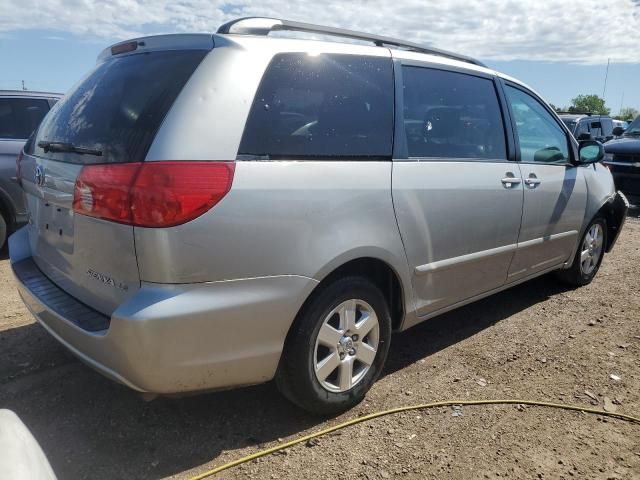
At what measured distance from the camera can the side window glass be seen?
4129mm

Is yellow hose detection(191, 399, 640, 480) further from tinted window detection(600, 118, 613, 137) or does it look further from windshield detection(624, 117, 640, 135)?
tinted window detection(600, 118, 613, 137)

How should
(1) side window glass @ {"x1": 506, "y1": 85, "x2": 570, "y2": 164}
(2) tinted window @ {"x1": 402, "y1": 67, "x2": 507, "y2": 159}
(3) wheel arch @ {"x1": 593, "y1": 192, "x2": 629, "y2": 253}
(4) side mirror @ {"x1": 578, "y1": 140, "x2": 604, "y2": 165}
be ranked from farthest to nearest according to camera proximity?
(3) wheel arch @ {"x1": 593, "y1": 192, "x2": 629, "y2": 253}, (4) side mirror @ {"x1": 578, "y1": 140, "x2": 604, "y2": 165}, (1) side window glass @ {"x1": 506, "y1": 85, "x2": 570, "y2": 164}, (2) tinted window @ {"x1": 402, "y1": 67, "x2": 507, "y2": 159}

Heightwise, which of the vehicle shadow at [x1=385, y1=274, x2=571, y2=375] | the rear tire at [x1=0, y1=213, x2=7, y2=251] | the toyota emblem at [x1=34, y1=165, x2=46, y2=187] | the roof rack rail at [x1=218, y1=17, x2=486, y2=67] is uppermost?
the roof rack rail at [x1=218, y1=17, x2=486, y2=67]

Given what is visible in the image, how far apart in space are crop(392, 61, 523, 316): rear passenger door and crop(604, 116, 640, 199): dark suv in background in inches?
288

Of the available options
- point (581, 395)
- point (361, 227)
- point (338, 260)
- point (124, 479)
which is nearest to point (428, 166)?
point (361, 227)

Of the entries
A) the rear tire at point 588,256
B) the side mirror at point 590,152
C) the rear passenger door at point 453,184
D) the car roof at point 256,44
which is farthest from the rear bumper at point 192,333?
the rear tire at point 588,256

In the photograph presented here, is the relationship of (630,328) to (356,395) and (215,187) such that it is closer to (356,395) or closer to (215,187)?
(356,395)

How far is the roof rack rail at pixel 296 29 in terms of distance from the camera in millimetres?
2609

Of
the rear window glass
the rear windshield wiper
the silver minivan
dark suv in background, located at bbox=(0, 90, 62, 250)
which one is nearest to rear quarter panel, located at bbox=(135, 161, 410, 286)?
the silver minivan

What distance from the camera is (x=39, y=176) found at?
2773mm

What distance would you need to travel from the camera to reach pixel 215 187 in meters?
2.25

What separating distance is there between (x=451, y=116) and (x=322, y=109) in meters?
1.16

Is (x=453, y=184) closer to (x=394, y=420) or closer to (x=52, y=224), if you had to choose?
(x=394, y=420)

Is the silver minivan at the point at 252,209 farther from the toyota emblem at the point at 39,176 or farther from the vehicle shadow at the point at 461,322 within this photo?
the vehicle shadow at the point at 461,322
